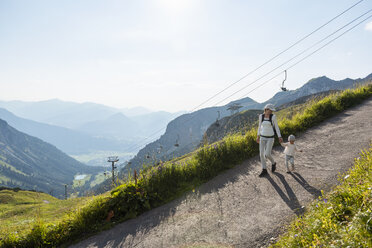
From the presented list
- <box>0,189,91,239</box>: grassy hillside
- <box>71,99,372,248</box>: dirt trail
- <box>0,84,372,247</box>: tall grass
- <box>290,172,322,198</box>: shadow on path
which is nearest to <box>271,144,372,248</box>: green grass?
<box>71,99,372,248</box>: dirt trail

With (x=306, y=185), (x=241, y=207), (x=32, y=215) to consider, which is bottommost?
(x=306, y=185)

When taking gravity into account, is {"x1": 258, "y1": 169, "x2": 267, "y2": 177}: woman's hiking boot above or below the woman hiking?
below

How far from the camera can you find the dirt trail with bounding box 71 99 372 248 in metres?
4.93

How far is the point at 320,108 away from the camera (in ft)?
41.4

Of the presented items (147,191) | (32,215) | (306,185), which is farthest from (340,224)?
(32,215)

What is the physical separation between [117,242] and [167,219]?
1455 mm

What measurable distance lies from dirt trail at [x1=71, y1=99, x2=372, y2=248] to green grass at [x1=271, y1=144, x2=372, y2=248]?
2.72 ft

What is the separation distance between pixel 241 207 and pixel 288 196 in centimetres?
132

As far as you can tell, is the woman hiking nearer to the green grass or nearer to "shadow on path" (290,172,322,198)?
"shadow on path" (290,172,322,198)

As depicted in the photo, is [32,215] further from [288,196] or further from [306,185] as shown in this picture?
[306,185]

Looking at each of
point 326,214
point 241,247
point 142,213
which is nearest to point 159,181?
point 142,213

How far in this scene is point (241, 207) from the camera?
591 cm

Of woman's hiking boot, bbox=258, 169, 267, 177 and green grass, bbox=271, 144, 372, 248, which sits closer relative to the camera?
green grass, bbox=271, 144, 372, 248

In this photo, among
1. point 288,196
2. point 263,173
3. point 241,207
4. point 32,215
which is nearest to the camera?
point 288,196
